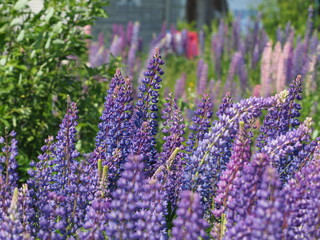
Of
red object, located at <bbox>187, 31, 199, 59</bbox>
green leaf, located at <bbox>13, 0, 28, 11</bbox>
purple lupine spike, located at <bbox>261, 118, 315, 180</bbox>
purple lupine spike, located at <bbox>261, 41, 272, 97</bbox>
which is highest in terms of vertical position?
red object, located at <bbox>187, 31, 199, 59</bbox>

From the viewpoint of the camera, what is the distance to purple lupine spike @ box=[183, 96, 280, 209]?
2516mm

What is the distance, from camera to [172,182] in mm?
2746

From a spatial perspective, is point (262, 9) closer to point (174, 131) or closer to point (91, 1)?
point (91, 1)

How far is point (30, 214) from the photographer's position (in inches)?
94.1

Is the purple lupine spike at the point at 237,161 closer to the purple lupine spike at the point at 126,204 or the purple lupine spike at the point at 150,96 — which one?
the purple lupine spike at the point at 126,204

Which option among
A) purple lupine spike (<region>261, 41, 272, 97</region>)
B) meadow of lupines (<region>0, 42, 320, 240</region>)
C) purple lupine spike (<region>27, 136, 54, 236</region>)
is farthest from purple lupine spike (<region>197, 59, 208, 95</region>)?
purple lupine spike (<region>27, 136, 54, 236</region>)

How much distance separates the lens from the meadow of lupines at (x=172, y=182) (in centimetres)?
198

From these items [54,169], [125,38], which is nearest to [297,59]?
[125,38]

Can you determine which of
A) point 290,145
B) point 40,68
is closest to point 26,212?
point 290,145

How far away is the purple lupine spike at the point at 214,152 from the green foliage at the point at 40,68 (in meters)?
1.91

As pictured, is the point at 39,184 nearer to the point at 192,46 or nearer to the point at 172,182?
the point at 172,182

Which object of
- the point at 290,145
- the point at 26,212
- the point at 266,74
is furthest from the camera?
the point at 266,74

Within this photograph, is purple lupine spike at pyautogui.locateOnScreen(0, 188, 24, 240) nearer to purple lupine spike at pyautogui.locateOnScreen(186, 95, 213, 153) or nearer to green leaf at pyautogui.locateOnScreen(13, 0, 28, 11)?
purple lupine spike at pyautogui.locateOnScreen(186, 95, 213, 153)

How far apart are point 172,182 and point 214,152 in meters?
0.30
